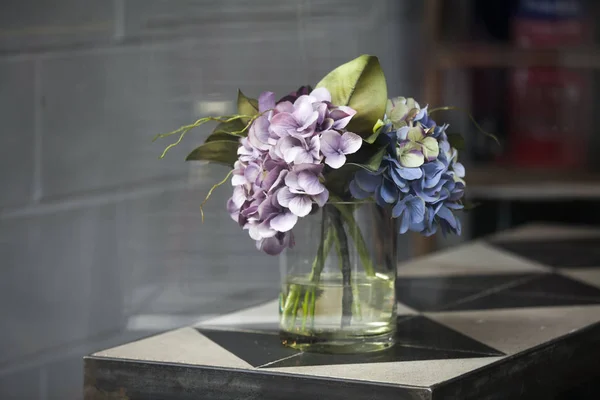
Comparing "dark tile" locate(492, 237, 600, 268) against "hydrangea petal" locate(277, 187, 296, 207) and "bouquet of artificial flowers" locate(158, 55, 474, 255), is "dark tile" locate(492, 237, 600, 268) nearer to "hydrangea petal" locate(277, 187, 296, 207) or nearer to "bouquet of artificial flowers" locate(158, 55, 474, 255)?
"bouquet of artificial flowers" locate(158, 55, 474, 255)

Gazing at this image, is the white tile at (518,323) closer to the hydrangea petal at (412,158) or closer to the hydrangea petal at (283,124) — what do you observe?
the hydrangea petal at (412,158)

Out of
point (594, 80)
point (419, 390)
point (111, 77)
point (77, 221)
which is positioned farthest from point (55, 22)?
point (594, 80)

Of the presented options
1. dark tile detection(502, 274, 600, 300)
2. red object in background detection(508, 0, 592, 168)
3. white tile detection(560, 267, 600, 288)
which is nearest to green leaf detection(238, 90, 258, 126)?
dark tile detection(502, 274, 600, 300)

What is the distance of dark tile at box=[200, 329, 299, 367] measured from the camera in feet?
3.74

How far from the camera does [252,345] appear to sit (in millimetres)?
1204

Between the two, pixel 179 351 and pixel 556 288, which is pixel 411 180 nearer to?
pixel 179 351

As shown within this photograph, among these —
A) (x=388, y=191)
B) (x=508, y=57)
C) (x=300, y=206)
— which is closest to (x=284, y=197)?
(x=300, y=206)

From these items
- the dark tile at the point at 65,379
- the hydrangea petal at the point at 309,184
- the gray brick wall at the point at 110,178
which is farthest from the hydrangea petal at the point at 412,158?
the dark tile at the point at 65,379

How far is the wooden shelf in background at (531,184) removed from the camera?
3.02 metres

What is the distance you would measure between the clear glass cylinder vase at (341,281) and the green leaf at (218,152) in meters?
0.11

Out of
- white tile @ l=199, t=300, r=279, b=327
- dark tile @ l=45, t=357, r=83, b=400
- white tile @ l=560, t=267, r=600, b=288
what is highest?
white tile @ l=560, t=267, r=600, b=288

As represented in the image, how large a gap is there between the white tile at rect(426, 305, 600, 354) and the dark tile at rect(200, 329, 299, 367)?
0.25 metres

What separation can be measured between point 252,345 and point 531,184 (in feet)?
6.57

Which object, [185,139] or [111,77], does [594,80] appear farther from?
[111,77]
